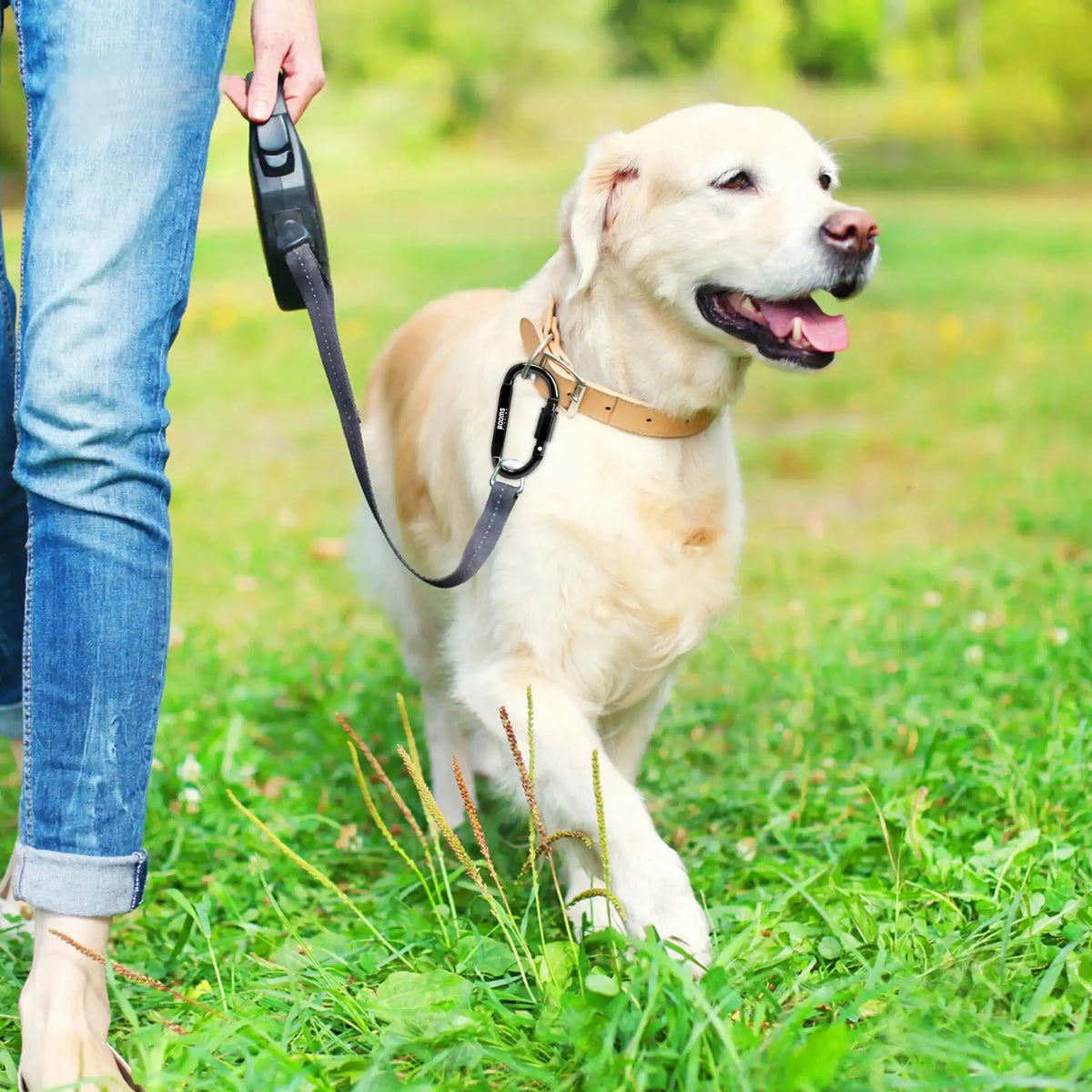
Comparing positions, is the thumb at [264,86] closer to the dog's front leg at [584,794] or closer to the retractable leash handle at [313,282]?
the retractable leash handle at [313,282]

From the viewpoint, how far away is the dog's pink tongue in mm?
2367

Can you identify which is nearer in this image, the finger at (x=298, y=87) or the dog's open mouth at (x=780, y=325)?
the finger at (x=298, y=87)

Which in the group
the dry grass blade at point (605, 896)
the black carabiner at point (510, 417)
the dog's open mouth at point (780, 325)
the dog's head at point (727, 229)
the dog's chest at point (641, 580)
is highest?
the dog's head at point (727, 229)

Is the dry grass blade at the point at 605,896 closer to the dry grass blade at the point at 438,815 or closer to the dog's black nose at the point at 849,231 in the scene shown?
the dry grass blade at the point at 438,815


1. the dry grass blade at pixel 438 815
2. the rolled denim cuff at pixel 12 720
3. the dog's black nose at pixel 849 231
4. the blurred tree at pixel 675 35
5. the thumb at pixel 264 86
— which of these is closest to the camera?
the dry grass blade at pixel 438 815

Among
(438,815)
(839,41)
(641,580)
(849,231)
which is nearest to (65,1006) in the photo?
(438,815)

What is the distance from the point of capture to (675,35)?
17906mm

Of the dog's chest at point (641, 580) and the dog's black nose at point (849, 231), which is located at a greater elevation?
the dog's black nose at point (849, 231)

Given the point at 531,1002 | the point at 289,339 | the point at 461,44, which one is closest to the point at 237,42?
the point at 289,339

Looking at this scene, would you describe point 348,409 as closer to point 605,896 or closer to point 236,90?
point 236,90

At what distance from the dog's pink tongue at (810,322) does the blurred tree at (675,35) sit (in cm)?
1643

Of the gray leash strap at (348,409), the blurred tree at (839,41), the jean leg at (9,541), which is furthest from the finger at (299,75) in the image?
the blurred tree at (839,41)

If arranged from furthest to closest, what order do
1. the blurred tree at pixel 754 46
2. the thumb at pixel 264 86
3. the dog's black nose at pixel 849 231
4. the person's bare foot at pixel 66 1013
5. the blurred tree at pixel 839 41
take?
the blurred tree at pixel 754 46, the blurred tree at pixel 839 41, the dog's black nose at pixel 849 231, the thumb at pixel 264 86, the person's bare foot at pixel 66 1013

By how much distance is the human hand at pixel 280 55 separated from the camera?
2.13 meters
